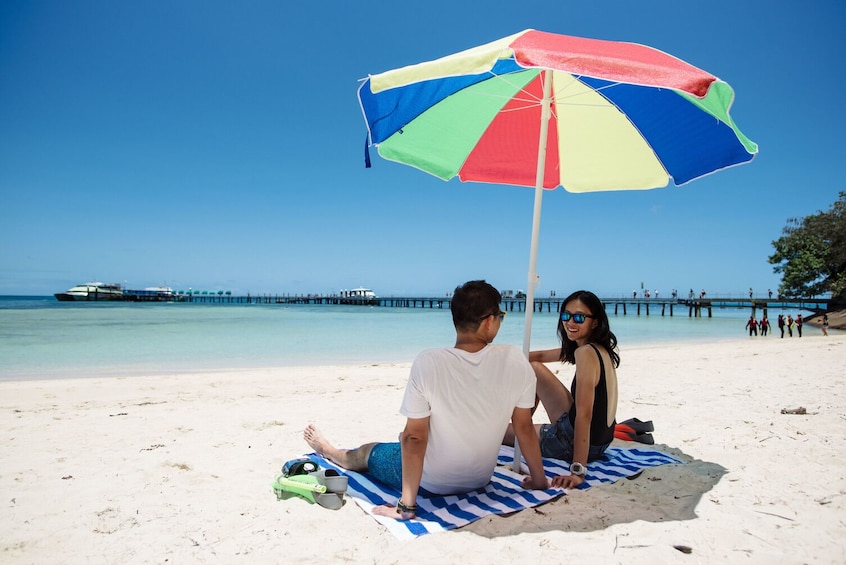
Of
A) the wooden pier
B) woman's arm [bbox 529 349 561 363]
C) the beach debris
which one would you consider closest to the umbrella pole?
woman's arm [bbox 529 349 561 363]

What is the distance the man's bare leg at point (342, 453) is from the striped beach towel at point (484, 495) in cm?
5

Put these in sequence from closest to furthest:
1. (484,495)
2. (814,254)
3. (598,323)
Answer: (484,495), (598,323), (814,254)

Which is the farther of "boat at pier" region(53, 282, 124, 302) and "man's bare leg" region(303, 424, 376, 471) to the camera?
"boat at pier" region(53, 282, 124, 302)

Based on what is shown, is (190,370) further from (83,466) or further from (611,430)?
(611,430)

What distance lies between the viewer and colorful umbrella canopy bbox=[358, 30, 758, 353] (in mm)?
2061

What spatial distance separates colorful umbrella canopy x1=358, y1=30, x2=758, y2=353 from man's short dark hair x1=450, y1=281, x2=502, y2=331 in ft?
2.96

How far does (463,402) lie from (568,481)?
0.97 m

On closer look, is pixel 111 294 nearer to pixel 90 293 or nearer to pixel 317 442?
pixel 90 293

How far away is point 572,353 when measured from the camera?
288 cm

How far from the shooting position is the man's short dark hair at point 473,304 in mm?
2064

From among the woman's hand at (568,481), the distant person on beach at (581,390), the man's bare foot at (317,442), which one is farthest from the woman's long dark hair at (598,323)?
the man's bare foot at (317,442)

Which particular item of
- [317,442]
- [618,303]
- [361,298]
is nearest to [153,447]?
[317,442]

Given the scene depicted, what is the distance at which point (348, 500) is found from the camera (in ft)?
8.13

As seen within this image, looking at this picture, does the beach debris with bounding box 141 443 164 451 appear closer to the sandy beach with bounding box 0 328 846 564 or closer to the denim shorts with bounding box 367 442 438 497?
the sandy beach with bounding box 0 328 846 564
